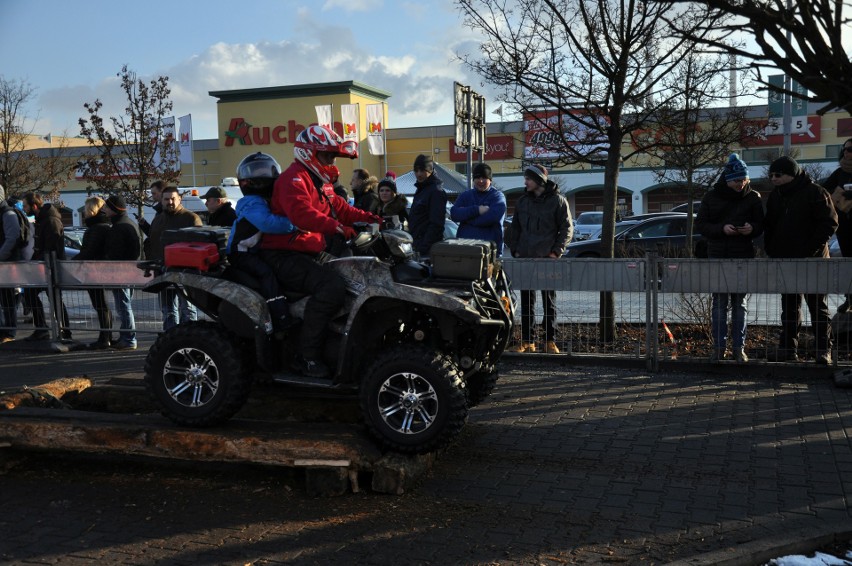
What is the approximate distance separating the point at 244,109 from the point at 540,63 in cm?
4316

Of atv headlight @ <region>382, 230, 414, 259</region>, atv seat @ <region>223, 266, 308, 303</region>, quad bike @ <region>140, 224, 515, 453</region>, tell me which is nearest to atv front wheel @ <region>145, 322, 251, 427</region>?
quad bike @ <region>140, 224, 515, 453</region>

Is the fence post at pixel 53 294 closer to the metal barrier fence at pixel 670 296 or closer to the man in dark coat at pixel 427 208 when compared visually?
the man in dark coat at pixel 427 208

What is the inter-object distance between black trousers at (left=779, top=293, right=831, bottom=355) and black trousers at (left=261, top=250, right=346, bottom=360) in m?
5.12

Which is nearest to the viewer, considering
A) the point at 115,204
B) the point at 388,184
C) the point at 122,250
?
the point at 388,184

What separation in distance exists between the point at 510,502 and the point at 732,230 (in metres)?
4.93

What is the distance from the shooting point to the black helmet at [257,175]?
5.91 meters

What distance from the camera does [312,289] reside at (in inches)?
222

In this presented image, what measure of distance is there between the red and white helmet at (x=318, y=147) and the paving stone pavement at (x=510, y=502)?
6.97ft

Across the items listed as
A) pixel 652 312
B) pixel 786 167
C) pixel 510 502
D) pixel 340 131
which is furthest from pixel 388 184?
pixel 340 131

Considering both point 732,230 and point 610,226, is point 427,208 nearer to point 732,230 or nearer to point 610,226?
point 610,226

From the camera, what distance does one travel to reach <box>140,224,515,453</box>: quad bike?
5324 mm

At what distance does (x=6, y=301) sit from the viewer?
11.6 m

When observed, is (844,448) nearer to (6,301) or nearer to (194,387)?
(194,387)

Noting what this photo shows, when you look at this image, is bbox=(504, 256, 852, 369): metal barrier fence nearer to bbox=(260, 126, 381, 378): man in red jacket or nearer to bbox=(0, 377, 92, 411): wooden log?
bbox=(260, 126, 381, 378): man in red jacket
